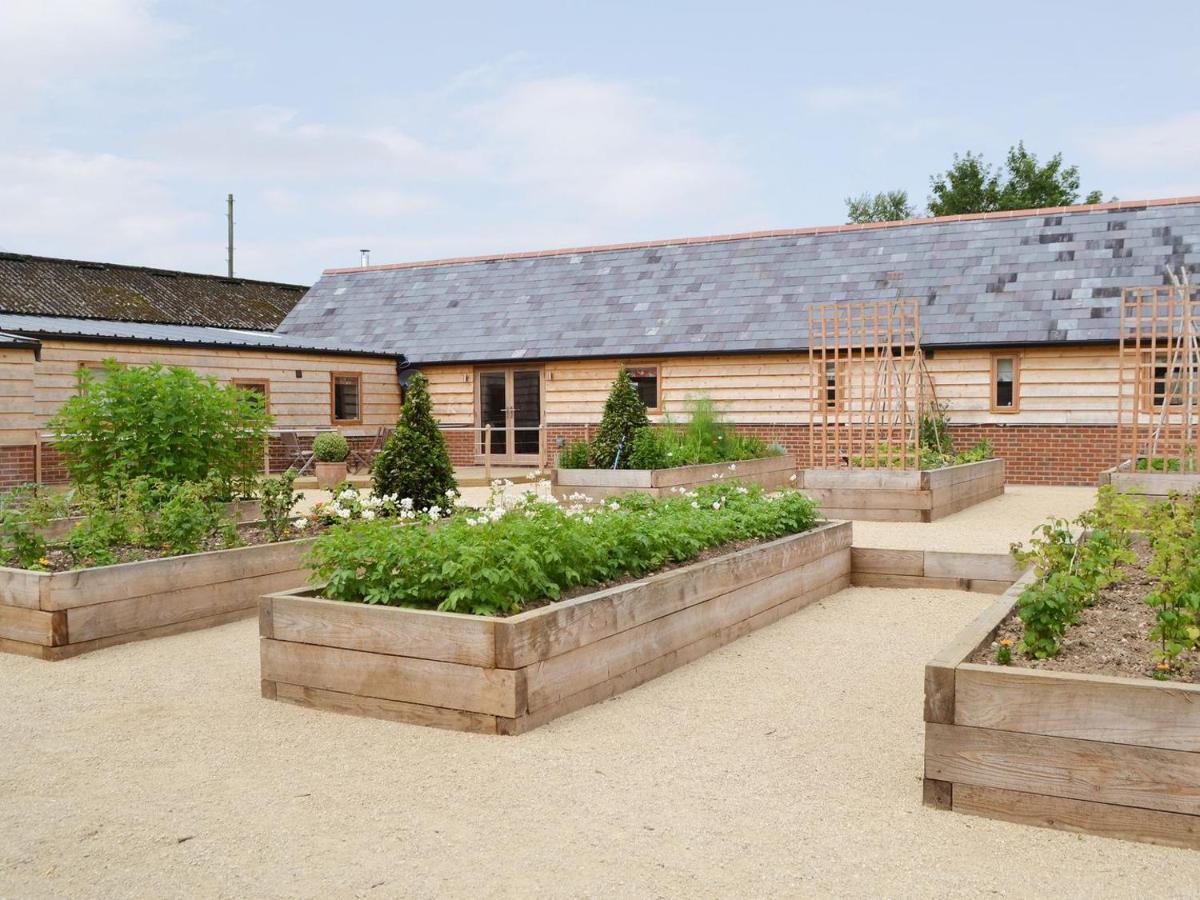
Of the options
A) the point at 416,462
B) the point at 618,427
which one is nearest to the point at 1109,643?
the point at 416,462

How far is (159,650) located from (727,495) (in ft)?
14.0

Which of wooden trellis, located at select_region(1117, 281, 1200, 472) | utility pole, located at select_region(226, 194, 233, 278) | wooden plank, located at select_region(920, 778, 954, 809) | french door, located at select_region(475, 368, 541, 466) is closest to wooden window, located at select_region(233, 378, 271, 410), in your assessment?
french door, located at select_region(475, 368, 541, 466)

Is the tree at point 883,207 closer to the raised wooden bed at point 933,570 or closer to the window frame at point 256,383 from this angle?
the window frame at point 256,383

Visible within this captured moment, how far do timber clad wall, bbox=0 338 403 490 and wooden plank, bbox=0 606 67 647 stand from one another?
6.74m

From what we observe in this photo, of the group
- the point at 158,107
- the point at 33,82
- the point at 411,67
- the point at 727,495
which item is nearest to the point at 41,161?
the point at 158,107

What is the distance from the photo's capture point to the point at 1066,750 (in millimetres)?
3590

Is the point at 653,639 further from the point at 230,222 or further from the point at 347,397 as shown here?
the point at 230,222

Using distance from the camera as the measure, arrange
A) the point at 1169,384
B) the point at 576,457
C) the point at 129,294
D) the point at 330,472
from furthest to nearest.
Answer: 1. the point at 129,294
2. the point at 330,472
3. the point at 576,457
4. the point at 1169,384

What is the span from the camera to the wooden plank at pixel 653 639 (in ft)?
15.7

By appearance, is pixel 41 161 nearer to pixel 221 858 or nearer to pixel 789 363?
pixel 789 363

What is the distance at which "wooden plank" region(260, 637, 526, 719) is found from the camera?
457cm

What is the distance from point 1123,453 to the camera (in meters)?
16.1

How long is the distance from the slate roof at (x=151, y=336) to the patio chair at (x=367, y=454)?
66.0 inches

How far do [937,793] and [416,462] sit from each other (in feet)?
23.4
